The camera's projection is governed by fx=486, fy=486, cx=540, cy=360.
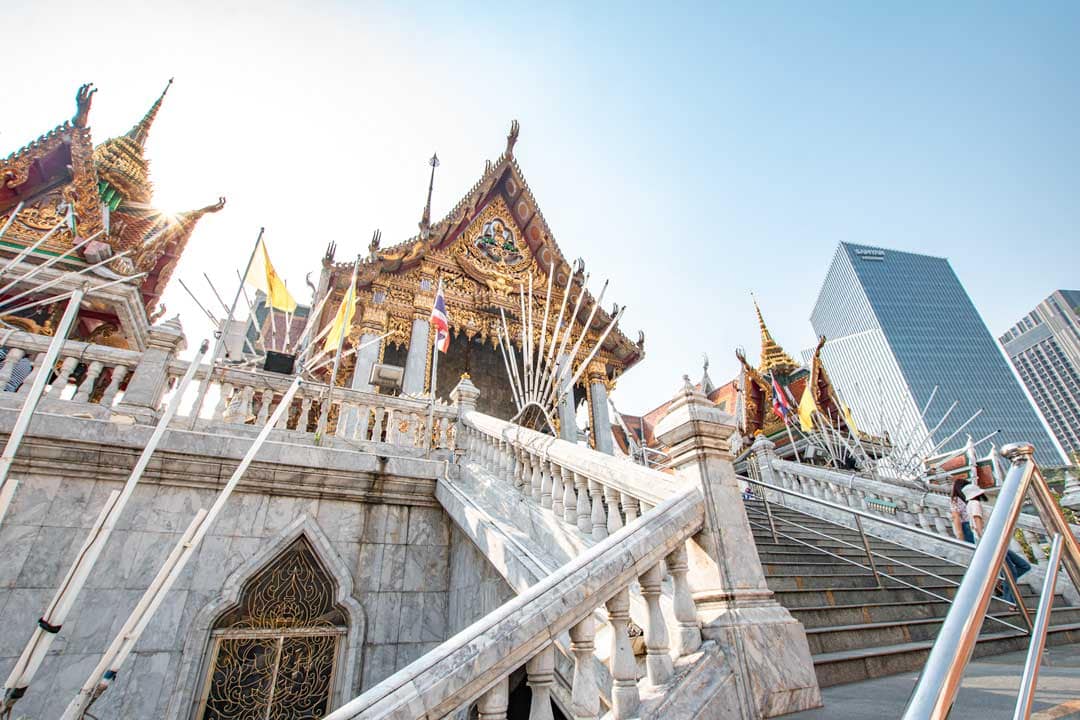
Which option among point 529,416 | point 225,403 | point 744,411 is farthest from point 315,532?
point 744,411

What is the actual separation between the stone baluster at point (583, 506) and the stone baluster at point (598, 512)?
66 mm

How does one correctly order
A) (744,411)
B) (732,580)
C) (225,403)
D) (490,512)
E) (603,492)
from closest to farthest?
(732,580) → (603,492) → (490,512) → (225,403) → (744,411)

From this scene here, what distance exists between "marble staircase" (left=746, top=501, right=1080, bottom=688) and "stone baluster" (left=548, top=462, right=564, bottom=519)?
196cm

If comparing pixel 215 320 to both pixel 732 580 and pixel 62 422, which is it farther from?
pixel 732 580

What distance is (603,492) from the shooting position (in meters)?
3.75

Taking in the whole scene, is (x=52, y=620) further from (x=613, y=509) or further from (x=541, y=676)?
(x=613, y=509)

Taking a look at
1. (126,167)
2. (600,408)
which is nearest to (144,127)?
(126,167)

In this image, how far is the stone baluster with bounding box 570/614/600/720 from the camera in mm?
2062

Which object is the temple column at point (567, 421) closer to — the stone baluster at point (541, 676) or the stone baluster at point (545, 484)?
the stone baluster at point (545, 484)

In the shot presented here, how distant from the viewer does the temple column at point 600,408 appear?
44.2 ft

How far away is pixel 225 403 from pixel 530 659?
540 centimetres

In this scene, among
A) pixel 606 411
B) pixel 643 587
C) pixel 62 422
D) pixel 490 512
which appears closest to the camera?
pixel 643 587

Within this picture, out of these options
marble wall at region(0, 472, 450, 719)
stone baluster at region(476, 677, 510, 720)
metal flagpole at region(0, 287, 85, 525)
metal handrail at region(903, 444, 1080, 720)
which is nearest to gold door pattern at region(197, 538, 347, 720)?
marble wall at region(0, 472, 450, 719)

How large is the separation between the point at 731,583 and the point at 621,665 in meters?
0.85
